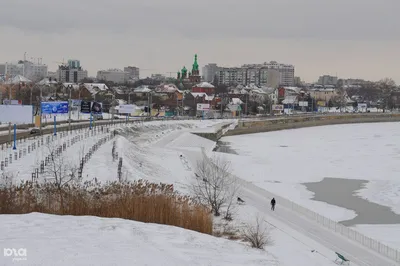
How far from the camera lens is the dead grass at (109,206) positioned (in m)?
22.0

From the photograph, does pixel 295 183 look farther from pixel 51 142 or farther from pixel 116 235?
pixel 116 235

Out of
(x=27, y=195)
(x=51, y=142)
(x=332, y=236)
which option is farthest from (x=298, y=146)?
(x=27, y=195)

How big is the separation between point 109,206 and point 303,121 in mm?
114209

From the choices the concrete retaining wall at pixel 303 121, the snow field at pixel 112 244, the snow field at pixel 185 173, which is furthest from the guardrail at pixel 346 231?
the concrete retaining wall at pixel 303 121

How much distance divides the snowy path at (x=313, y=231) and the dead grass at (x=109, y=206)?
501cm

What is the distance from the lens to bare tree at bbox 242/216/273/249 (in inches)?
840

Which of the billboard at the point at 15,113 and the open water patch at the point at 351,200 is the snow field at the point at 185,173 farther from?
the billboard at the point at 15,113

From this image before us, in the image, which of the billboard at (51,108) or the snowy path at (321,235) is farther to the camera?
the billboard at (51,108)

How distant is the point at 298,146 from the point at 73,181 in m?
54.0

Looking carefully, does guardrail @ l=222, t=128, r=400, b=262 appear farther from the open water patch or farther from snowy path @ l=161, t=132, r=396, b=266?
the open water patch

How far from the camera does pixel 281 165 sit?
179 feet

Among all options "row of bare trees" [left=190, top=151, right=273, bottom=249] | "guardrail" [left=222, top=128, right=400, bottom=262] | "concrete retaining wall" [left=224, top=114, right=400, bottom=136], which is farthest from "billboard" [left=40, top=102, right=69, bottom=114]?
"concrete retaining wall" [left=224, top=114, right=400, bottom=136]

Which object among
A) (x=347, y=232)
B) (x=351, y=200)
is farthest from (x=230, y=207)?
(x=351, y=200)

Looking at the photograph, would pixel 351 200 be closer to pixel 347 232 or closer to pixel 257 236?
pixel 347 232
